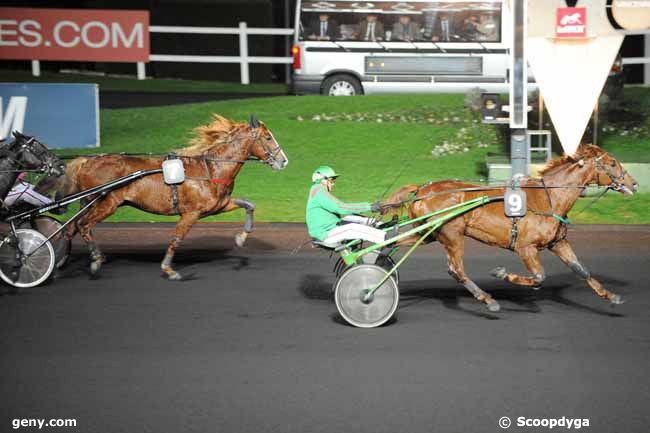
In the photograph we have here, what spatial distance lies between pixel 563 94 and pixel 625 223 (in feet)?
7.58

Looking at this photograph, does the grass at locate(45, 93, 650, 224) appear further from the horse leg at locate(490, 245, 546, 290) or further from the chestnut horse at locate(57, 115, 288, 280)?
the horse leg at locate(490, 245, 546, 290)

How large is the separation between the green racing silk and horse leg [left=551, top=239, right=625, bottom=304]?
1940 mm

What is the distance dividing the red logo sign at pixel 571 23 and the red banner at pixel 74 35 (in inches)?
408

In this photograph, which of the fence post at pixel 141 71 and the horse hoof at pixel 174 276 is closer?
the horse hoof at pixel 174 276

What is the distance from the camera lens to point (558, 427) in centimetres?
636

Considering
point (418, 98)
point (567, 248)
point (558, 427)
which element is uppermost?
point (418, 98)

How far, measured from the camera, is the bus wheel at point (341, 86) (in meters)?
22.2

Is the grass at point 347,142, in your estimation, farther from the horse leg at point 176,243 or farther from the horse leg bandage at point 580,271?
the horse leg bandage at point 580,271

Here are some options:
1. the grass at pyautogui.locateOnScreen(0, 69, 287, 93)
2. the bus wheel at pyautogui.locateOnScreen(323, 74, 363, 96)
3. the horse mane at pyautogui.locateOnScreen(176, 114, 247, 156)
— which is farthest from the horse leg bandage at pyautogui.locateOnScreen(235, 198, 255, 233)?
the grass at pyautogui.locateOnScreen(0, 69, 287, 93)

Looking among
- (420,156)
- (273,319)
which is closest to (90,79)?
(420,156)

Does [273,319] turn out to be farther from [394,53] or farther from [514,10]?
[394,53]

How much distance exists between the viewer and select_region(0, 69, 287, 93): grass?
2573 cm

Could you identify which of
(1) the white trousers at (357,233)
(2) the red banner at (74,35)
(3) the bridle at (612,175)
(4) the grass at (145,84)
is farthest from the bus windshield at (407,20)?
(1) the white trousers at (357,233)

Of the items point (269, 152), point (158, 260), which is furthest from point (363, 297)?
point (158, 260)
